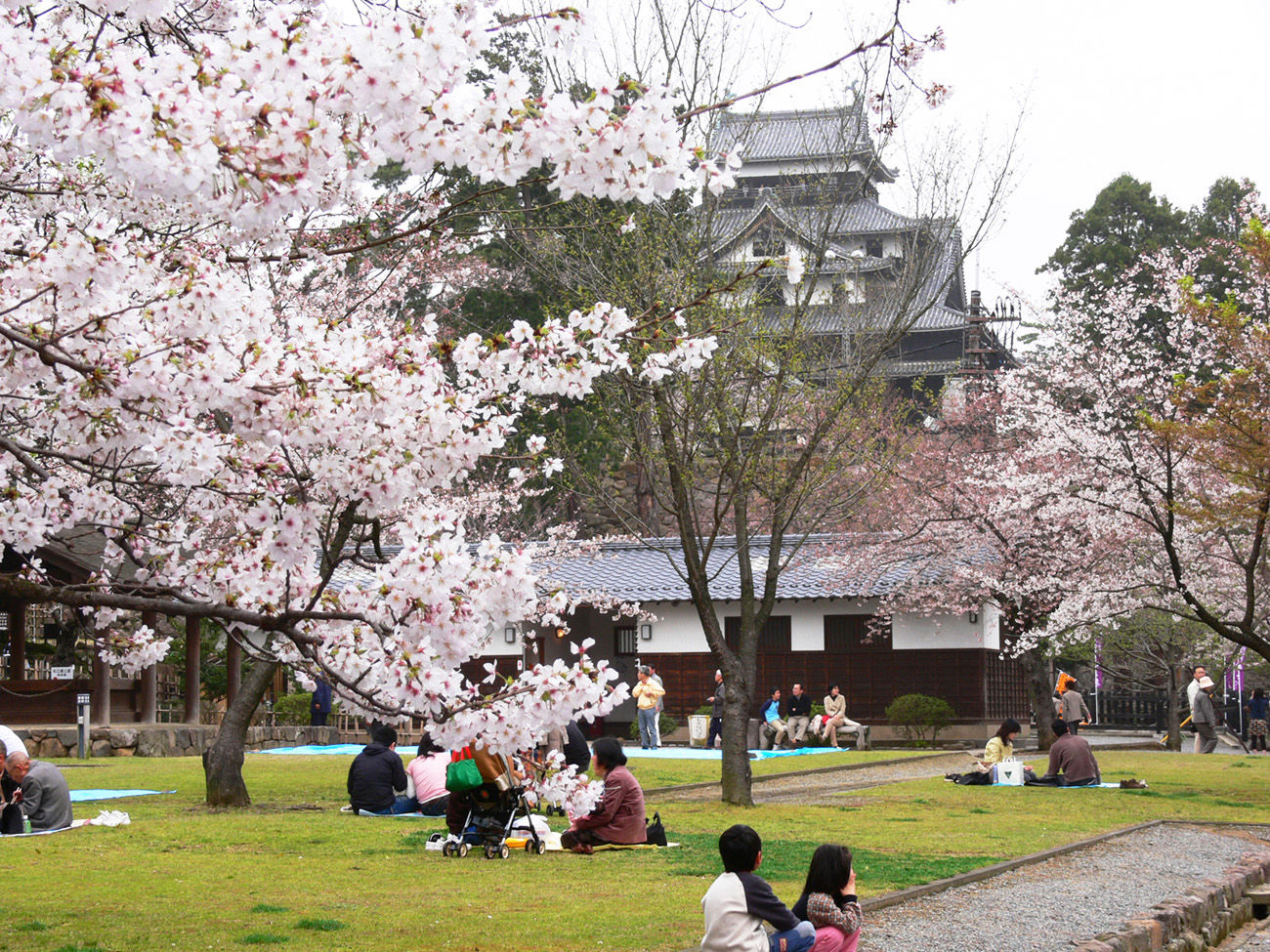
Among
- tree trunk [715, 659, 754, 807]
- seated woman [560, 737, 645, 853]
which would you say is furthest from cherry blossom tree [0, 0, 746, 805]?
tree trunk [715, 659, 754, 807]

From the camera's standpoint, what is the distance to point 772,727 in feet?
92.9

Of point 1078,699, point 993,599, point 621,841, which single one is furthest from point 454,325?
point 621,841

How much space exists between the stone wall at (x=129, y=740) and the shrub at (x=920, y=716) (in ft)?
44.6

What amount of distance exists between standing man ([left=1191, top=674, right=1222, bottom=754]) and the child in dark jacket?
20.9 metres

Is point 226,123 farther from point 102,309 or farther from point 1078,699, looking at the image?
point 1078,699

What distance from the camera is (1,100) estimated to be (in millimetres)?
4328

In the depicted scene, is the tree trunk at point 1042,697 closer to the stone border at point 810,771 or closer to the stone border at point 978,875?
the stone border at point 810,771

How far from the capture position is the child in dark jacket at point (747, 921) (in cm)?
610

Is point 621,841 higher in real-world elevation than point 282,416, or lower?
lower

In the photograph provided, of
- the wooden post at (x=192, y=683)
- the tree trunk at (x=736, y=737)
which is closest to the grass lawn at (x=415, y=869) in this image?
the tree trunk at (x=736, y=737)

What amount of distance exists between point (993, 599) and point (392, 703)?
2232 cm

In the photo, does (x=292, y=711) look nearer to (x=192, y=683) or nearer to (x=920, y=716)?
(x=192, y=683)

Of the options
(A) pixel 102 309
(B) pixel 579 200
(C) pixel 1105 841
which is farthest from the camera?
(B) pixel 579 200

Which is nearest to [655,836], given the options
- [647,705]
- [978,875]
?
[978,875]
